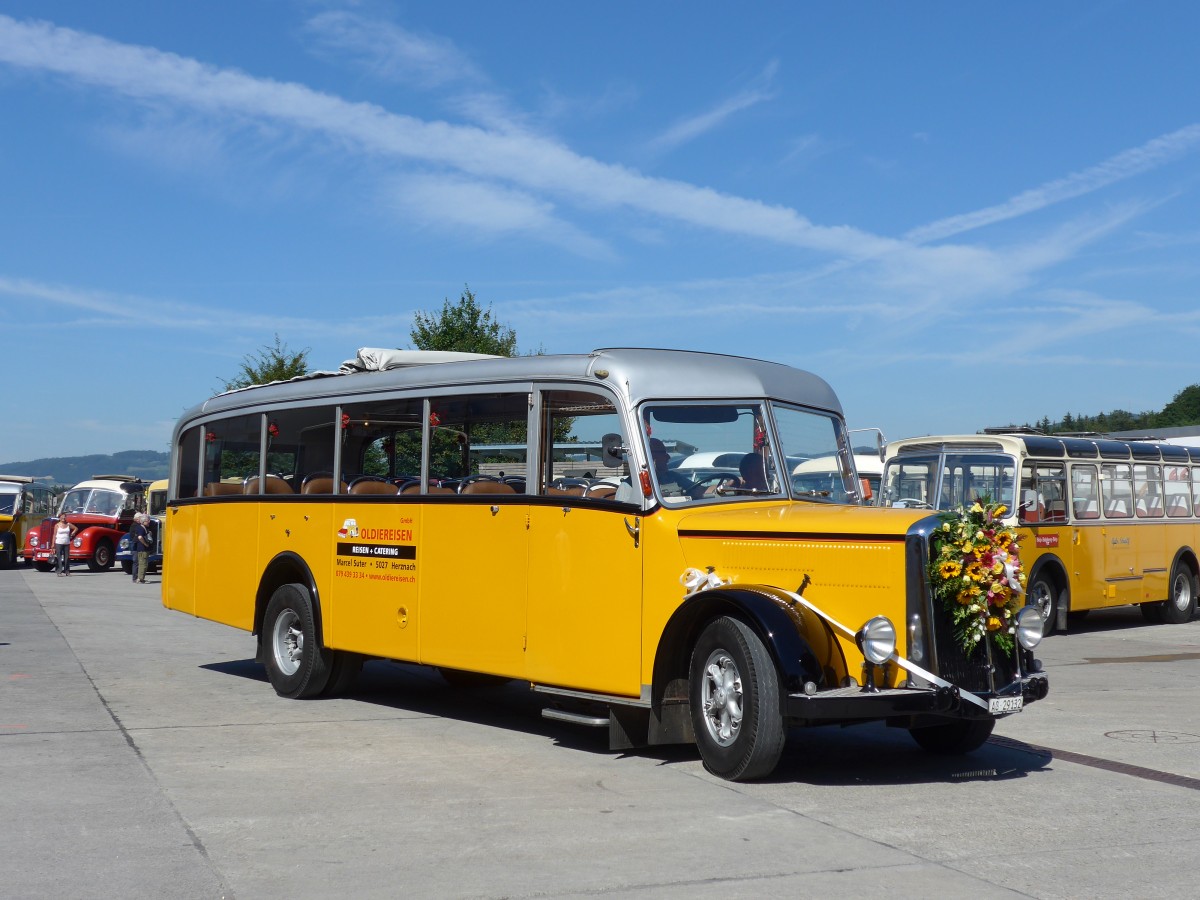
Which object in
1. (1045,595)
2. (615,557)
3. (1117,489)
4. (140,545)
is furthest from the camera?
(140,545)

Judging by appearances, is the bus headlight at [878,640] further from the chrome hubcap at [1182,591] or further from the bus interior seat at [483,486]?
the chrome hubcap at [1182,591]

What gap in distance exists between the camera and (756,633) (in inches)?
301

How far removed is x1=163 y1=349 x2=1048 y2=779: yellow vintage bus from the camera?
757cm

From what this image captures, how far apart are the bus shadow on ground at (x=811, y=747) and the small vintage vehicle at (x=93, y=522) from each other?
2557 cm

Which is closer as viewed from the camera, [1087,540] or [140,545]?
[1087,540]

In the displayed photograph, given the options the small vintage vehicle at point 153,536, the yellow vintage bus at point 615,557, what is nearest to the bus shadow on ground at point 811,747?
the yellow vintage bus at point 615,557

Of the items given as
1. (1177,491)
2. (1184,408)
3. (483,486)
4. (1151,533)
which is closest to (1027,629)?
(483,486)

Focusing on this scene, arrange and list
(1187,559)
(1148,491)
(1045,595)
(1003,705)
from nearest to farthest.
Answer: (1003,705)
(1045,595)
(1148,491)
(1187,559)

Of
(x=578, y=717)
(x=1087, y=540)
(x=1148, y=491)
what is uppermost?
(x=1148, y=491)

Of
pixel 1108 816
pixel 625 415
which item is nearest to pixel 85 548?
pixel 625 415

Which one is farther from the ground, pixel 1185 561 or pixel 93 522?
pixel 93 522

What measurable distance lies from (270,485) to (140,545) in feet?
67.3

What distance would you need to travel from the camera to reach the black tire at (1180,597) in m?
21.0

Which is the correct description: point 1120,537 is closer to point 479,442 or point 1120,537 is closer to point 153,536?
point 479,442
